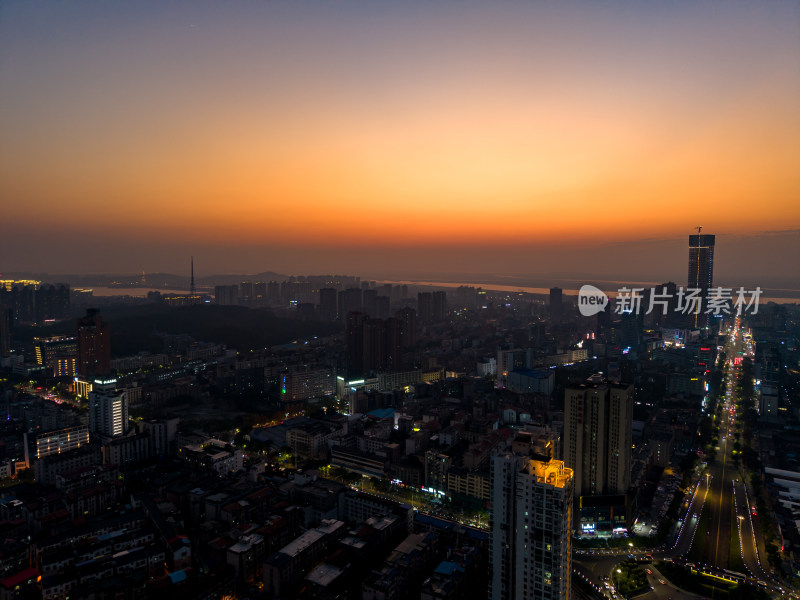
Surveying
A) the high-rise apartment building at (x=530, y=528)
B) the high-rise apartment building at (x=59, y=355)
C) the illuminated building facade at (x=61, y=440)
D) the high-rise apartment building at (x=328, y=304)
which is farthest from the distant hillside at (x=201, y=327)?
the high-rise apartment building at (x=530, y=528)

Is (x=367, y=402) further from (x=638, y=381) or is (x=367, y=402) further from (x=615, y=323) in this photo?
(x=615, y=323)

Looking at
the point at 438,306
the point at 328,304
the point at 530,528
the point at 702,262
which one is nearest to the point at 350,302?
the point at 328,304

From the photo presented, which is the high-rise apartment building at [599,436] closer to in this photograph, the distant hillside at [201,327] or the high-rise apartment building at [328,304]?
the distant hillside at [201,327]

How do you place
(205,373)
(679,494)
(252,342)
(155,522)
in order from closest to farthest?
(155,522) < (679,494) < (205,373) < (252,342)

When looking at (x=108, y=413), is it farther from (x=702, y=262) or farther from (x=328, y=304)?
(x=702, y=262)

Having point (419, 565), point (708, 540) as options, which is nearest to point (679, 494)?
point (708, 540)
